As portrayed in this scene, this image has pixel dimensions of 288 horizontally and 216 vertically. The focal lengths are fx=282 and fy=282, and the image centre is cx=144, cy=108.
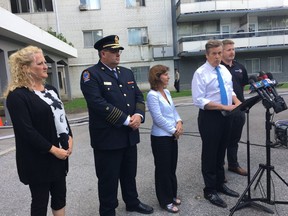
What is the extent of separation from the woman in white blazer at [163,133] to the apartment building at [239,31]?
18635 millimetres

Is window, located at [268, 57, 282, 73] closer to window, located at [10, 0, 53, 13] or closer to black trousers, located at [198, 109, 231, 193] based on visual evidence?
window, located at [10, 0, 53, 13]

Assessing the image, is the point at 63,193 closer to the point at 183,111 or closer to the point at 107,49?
the point at 107,49

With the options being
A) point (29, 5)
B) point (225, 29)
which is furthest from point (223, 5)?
point (29, 5)

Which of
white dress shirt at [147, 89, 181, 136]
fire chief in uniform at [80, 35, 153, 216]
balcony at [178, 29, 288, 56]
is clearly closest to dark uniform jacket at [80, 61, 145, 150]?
fire chief in uniform at [80, 35, 153, 216]

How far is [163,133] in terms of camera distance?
3227 millimetres

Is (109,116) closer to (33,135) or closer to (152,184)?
(33,135)

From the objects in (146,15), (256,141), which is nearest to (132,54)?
(146,15)

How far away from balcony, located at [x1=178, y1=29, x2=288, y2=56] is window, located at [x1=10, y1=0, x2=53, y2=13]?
10932mm

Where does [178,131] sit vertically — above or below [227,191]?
above

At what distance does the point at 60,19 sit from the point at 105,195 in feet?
71.1

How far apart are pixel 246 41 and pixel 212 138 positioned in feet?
65.7

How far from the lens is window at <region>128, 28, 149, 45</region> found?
22.5 meters

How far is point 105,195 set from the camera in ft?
9.87

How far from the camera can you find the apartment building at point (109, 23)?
2216 cm
